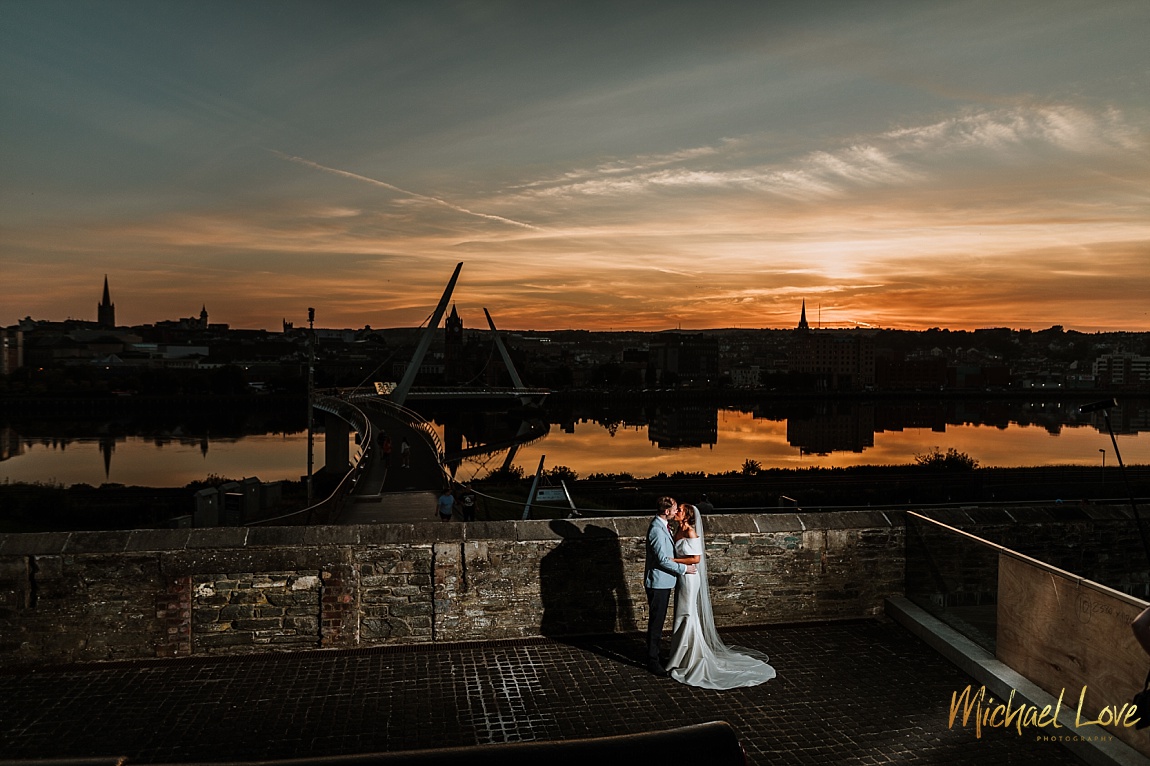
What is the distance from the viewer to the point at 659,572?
6719mm

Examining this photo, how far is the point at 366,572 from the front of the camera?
7.08m

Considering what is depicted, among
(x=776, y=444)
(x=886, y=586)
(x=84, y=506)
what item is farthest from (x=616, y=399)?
(x=886, y=586)

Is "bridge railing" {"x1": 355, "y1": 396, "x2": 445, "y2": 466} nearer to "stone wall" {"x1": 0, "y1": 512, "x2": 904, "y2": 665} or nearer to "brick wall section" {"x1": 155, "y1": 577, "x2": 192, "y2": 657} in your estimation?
"stone wall" {"x1": 0, "y1": 512, "x2": 904, "y2": 665}

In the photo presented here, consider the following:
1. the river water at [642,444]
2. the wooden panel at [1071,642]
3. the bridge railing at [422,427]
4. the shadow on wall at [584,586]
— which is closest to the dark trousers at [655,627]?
the shadow on wall at [584,586]

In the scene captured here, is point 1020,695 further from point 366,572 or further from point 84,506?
point 84,506

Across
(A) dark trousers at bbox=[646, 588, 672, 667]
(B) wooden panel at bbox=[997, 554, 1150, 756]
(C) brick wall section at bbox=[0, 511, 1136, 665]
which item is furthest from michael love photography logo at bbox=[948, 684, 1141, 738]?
(A) dark trousers at bbox=[646, 588, 672, 667]

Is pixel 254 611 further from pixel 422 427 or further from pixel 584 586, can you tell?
pixel 422 427

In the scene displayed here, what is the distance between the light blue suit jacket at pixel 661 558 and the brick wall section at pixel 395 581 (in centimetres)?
88

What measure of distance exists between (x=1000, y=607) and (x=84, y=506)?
4142 cm

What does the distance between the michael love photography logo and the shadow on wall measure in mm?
2784

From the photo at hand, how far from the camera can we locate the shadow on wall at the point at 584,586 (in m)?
7.41

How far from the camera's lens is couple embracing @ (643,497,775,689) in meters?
6.51

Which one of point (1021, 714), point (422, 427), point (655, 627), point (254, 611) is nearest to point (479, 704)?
point (655, 627)

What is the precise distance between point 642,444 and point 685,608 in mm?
79813
